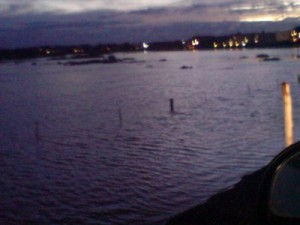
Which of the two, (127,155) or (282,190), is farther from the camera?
(127,155)

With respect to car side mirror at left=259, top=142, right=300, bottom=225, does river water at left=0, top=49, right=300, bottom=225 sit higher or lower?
lower

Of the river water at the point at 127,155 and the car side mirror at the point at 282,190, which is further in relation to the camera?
the river water at the point at 127,155

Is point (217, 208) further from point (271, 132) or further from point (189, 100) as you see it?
point (189, 100)

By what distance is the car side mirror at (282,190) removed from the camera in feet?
8.26

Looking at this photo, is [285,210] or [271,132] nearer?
[285,210]

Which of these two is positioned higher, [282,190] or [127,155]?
[282,190]

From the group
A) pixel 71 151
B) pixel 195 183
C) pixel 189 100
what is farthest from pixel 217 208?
pixel 189 100

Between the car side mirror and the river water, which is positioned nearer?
the car side mirror

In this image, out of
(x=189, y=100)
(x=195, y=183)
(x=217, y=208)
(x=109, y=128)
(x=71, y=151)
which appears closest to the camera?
(x=217, y=208)

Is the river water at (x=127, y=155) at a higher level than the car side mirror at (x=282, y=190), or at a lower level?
lower

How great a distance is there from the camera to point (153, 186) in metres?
17.0

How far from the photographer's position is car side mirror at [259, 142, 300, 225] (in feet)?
8.26

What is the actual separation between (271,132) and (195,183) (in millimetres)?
10279

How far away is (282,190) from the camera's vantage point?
2.60m
